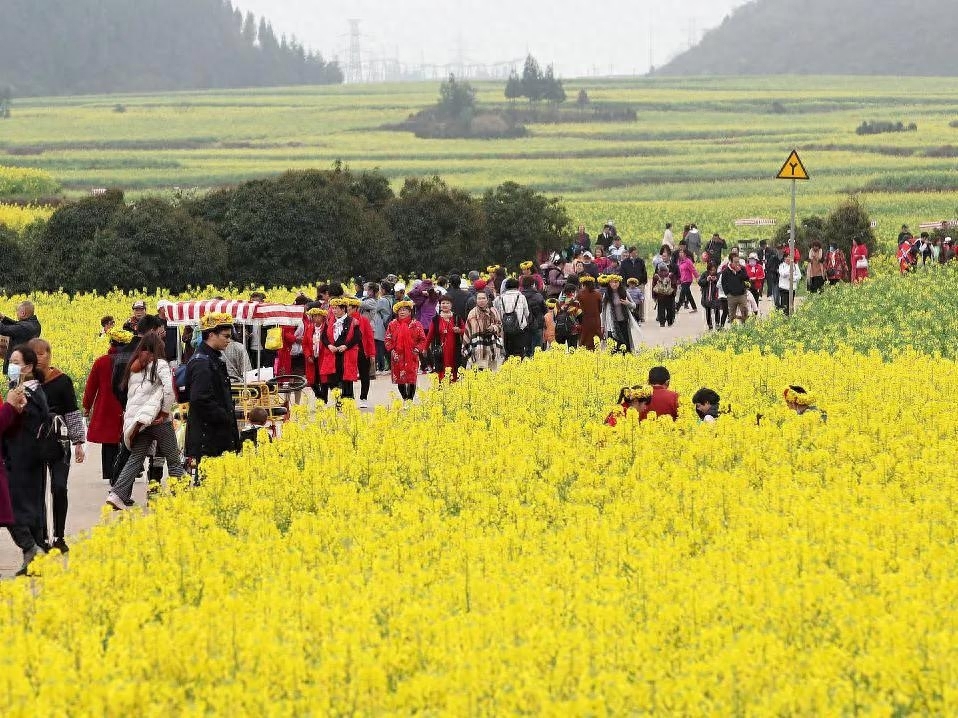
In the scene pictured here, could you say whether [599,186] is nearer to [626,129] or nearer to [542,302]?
[626,129]

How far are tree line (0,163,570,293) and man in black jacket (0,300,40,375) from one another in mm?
15500

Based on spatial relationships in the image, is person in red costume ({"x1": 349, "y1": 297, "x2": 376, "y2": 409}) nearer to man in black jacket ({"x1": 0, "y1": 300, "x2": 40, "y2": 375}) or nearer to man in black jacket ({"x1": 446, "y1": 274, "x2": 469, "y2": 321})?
man in black jacket ({"x1": 0, "y1": 300, "x2": 40, "y2": 375})

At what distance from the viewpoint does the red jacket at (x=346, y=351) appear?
63.1 feet

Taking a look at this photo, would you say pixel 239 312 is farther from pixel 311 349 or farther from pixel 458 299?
pixel 458 299

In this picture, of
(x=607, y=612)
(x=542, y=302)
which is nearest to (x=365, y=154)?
(x=542, y=302)

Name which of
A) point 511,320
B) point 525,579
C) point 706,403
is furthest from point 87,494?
point 511,320

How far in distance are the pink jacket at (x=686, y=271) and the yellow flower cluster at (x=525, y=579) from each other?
19.1m

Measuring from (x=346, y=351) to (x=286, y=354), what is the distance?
98.7 inches

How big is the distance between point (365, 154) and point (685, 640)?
115 m

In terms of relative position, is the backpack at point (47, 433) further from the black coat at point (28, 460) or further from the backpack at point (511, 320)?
the backpack at point (511, 320)

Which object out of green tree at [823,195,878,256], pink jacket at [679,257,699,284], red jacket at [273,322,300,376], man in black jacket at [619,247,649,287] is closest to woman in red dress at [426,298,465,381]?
red jacket at [273,322,300,376]

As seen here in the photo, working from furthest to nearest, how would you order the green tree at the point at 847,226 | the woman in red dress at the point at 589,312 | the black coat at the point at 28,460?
the green tree at the point at 847,226 → the woman in red dress at the point at 589,312 → the black coat at the point at 28,460

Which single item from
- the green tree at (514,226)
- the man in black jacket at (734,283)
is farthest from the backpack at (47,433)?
the green tree at (514,226)

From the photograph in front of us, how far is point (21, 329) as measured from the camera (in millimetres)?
16672
